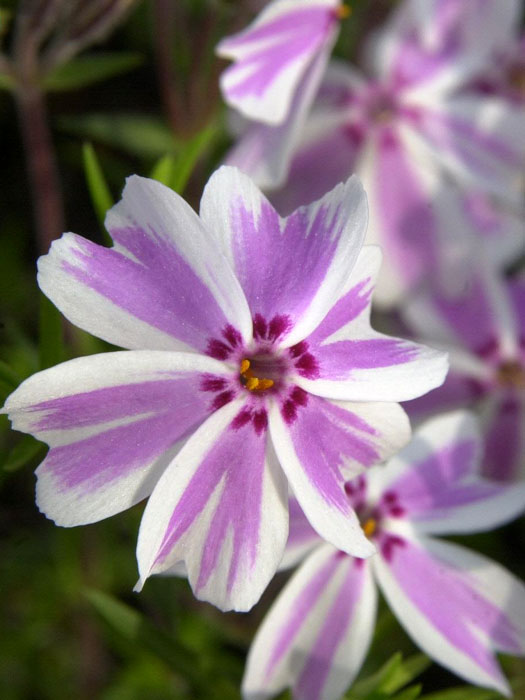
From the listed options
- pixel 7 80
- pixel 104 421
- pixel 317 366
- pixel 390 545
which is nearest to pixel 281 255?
pixel 317 366

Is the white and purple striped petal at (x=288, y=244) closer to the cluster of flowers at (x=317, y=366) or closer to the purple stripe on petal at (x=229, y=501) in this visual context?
the cluster of flowers at (x=317, y=366)

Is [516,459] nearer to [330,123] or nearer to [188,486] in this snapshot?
[330,123]

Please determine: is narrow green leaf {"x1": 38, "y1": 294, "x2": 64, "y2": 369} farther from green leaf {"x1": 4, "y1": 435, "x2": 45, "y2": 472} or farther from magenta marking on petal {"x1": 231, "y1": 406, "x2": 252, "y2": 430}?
magenta marking on petal {"x1": 231, "y1": 406, "x2": 252, "y2": 430}

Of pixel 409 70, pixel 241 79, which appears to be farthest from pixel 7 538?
pixel 409 70

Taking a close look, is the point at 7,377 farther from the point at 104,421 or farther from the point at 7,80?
the point at 7,80

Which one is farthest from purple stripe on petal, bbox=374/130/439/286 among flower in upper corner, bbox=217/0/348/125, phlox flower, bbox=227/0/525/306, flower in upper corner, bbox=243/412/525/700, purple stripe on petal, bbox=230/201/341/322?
purple stripe on petal, bbox=230/201/341/322

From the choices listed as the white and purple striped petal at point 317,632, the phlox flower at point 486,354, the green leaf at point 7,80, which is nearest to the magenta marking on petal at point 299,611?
the white and purple striped petal at point 317,632
